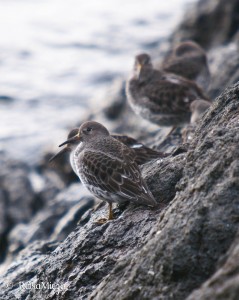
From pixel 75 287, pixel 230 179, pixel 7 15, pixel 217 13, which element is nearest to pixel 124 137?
pixel 75 287

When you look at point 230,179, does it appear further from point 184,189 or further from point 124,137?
point 124,137

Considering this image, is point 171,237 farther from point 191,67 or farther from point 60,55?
point 60,55

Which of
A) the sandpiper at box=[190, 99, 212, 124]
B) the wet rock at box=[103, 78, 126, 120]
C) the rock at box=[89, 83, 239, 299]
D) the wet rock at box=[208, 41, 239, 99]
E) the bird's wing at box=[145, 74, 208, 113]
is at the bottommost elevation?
the rock at box=[89, 83, 239, 299]

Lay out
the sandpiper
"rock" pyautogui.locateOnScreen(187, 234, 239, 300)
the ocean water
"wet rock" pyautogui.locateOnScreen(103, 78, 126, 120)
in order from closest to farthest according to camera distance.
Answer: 1. "rock" pyautogui.locateOnScreen(187, 234, 239, 300)
2. the sandpiper
3. "wet rock" pyautogui.locateOnScreen(103, 78, 126, 120)
4. the ocean water

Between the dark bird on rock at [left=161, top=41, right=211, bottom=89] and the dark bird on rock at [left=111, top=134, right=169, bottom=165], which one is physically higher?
the dark bird on rock at [left=161, top=41, right=211, bottom=89]

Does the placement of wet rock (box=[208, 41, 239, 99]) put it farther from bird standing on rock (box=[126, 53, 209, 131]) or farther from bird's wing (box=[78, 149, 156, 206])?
bird's wing (box=[78, 149, 156, 206])

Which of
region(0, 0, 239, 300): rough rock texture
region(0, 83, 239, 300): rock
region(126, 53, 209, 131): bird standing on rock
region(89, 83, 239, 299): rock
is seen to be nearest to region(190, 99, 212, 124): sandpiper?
region(0, 0, 239, 300): rough rock texture

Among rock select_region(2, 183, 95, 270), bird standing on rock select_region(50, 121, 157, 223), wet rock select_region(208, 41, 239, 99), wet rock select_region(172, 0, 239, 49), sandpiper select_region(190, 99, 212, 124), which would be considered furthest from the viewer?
wet rock select_region(172, 0, 239, 49)
